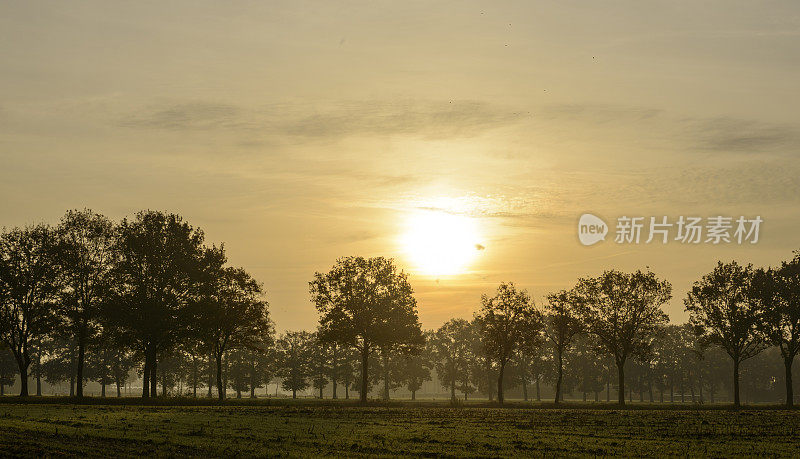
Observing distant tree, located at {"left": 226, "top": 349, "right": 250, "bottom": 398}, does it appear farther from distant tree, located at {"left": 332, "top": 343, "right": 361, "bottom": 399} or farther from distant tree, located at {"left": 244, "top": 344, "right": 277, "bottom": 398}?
distant tree, located at {"left": 332, "top": 343, "right": 361, "bottom": 399}

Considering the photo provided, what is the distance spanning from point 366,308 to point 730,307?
5286 centimetres

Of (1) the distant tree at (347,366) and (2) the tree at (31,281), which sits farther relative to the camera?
(1) the distant tree at (347,366)

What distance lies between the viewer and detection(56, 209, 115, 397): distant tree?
3696 inches

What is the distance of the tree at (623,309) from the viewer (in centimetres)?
11150

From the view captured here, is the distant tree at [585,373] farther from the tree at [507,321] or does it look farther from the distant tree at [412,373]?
the tree at [507,321]

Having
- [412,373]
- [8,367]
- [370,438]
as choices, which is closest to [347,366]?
[412,373]

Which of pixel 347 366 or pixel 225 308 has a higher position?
pixel 225 308

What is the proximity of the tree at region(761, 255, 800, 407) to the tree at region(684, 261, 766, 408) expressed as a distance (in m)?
1.14

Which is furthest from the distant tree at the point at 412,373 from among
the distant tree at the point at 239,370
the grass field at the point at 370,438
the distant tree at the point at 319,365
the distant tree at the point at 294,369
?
the grass field at the point at 370,438

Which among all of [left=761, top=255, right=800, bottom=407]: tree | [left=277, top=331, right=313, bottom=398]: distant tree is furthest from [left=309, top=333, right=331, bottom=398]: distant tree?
[left=761, top=255, right=800, bottom=407]: tree

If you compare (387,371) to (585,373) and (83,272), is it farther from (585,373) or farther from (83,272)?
(83,272)

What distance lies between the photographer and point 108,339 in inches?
3720

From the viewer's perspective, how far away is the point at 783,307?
106m

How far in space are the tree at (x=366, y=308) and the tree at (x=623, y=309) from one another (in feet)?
87.4
